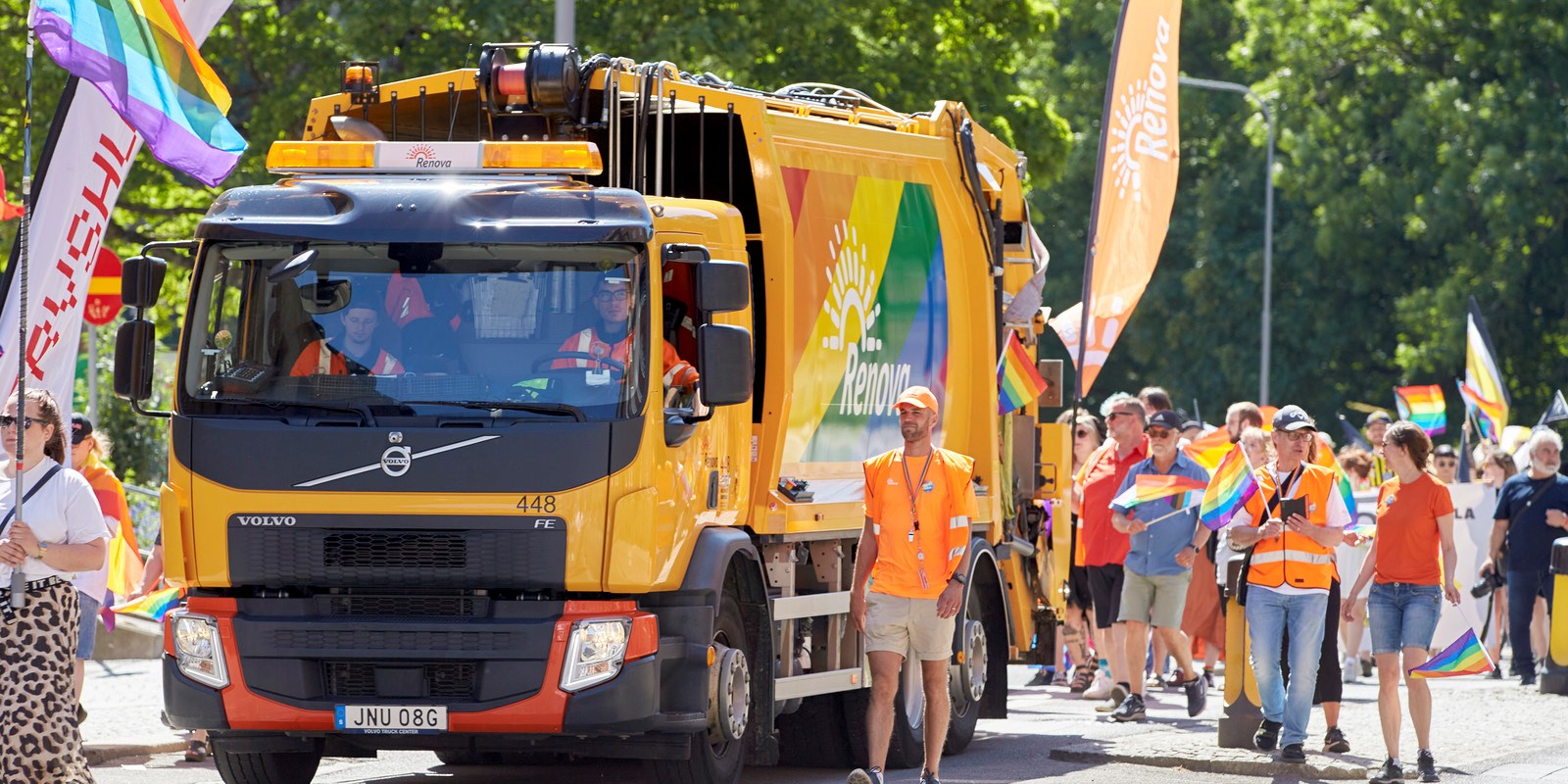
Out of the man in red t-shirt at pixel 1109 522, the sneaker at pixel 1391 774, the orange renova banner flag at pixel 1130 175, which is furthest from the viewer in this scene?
the orange renova banner flag at pixel 1130 175

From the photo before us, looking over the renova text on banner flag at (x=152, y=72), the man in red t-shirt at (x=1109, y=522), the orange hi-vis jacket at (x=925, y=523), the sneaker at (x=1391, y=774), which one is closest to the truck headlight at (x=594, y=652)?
the orange hi-vis jacket at (x=925, y=523)

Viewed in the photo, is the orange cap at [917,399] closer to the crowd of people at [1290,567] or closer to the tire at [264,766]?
the crowd of people at [1290,567]

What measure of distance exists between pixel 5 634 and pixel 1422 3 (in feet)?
109

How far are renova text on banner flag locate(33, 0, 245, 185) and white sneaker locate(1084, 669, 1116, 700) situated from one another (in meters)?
7.52

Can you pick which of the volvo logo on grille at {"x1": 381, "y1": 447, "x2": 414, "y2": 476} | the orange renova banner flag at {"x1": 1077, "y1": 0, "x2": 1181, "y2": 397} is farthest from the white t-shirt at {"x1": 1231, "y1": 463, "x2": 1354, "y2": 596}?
the volvo logo on grille at {"x1": 381, "y1": 447, "x2": 414, "y2": 476}

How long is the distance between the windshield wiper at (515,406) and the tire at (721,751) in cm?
111

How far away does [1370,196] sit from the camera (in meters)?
39.6

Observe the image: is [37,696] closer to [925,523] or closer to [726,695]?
[726,695]

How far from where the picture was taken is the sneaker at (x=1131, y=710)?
14.2 meters

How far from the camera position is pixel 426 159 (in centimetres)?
998

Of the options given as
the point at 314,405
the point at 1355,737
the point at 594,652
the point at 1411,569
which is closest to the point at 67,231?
the point at 314,405

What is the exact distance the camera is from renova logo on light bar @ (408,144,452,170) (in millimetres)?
9961

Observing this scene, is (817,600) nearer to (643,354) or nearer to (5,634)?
(643,354)

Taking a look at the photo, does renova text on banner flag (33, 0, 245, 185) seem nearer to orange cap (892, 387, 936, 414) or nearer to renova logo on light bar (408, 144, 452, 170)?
renova logo on light bar (408, 144, 452, 170)
